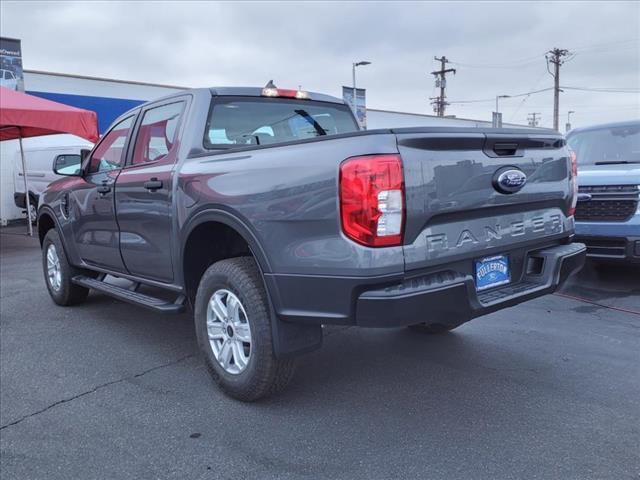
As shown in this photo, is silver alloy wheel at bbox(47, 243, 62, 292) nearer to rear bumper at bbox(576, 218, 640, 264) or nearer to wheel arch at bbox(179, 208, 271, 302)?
wheel arch at bbox(179, 208, 271, 302)

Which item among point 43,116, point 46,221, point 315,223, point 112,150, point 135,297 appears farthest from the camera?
point 43,116

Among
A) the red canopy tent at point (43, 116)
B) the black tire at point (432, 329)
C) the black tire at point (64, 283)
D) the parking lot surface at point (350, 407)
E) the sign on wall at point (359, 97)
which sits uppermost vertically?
the sign on wall at point (359, 97)

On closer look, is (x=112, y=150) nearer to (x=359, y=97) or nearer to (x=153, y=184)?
(x=153, y=184)

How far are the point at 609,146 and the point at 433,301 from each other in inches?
211

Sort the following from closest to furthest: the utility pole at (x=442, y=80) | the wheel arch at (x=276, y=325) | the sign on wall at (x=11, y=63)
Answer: the wheel arch at (x=276, y=325) → the sign on wall at (x=11, y=63) → the utility pole at (x=442, y=80)

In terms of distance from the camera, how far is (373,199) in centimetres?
253

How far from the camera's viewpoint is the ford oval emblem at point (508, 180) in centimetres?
296

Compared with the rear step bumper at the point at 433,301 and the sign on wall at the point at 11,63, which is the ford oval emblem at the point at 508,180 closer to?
the rear step bumper at the point at 433,301

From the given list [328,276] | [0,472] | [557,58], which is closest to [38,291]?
[0,472]

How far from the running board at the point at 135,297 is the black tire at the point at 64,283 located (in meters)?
0.17

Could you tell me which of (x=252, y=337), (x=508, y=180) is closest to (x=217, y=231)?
(x=252, y=337)

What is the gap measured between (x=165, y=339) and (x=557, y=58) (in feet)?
175

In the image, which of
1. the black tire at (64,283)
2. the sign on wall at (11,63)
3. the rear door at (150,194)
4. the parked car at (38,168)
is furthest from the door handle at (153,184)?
the sign on wall at (11,63)

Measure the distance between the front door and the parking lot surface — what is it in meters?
0.69
